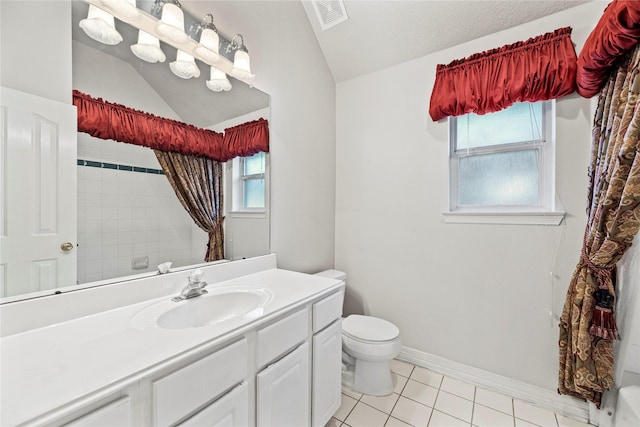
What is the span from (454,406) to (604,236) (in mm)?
1273

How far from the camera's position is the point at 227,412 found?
0.85 metres

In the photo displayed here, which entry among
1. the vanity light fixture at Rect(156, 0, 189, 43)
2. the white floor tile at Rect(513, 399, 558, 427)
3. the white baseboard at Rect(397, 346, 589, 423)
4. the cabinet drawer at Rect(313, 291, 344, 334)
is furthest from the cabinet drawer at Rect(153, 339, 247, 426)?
the white floor tile at Rect(513, 399, 558, 427)

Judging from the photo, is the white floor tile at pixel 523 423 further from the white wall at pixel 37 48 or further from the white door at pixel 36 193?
the white wall at pixel 37 48

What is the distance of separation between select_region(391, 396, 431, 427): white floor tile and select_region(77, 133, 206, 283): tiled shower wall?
1.52 m

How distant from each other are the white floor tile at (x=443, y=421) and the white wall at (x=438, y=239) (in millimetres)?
458

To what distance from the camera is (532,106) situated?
5.62 ft

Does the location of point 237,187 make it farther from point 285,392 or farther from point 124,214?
point 285,392

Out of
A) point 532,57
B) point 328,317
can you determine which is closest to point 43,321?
point 328,317

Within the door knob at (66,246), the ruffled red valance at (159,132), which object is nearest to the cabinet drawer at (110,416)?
the door knob at (66,246)

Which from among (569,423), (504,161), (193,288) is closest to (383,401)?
(569,423)

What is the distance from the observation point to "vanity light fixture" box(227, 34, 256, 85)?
152 cm

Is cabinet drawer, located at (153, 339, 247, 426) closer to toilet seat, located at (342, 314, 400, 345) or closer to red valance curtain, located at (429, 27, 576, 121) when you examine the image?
toilet seat, located at (342, 314, 400, 345)

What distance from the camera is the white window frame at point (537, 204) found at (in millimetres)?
1607

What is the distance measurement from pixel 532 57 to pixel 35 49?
2.40 metres
